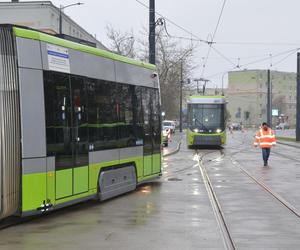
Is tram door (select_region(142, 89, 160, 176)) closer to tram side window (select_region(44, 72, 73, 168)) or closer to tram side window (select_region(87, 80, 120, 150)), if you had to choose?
tram side window (select_region(87, 80, 120, 150))

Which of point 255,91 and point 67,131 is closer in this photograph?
point 67,131

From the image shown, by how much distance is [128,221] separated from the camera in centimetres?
986

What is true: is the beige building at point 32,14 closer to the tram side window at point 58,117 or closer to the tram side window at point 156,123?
the tram side window at point 156,123

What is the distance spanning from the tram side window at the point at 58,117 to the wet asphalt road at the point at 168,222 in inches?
46.7

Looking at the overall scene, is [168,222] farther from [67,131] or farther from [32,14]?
[32,14]

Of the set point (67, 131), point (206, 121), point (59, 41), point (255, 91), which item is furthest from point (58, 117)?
point (255, 91)

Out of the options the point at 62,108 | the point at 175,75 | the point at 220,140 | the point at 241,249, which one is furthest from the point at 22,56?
the point at 175,75

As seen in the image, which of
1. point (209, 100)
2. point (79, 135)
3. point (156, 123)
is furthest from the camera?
point (209, 100)

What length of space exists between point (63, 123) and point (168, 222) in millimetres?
2544

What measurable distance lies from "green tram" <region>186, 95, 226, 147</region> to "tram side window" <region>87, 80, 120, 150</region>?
21.9m

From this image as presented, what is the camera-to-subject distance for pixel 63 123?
9969 millimetres

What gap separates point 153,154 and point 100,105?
3.63 metres

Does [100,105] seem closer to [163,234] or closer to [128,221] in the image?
[128,221]

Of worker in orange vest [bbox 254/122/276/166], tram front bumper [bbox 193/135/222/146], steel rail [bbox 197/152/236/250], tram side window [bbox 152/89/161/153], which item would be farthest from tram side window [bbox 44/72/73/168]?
tram front bumper [bbox 193/135/222/146]
